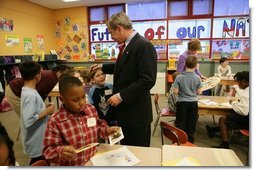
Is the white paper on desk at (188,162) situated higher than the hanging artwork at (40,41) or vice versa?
the hanging artwork at (40,41)

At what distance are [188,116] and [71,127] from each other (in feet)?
5.47

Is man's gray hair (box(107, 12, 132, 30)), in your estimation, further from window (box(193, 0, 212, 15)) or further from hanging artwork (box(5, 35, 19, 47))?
window (box(193, 0, 212, 15))

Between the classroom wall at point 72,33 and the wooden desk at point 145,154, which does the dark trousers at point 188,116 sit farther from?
the classroom wall at point 72,33

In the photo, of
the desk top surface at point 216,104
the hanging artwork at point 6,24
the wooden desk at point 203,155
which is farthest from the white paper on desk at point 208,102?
the hanging artwork at point 6,24

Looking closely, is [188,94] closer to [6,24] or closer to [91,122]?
[91,122]

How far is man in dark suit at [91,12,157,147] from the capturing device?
1317 mm

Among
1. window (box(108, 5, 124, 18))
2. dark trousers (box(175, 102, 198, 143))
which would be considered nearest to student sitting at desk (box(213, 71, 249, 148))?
dark trousers (box(175, 102, 198, 143))

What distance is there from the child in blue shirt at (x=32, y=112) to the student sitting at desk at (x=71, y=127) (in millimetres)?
568

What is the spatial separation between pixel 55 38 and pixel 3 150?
609 centimetres

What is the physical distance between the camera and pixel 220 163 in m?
0.98

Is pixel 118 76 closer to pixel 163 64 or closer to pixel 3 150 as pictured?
pixel 3 150

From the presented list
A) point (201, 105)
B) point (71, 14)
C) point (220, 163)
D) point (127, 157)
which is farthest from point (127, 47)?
point (71, 14)

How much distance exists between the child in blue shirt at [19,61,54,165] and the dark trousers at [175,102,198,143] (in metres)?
1.42

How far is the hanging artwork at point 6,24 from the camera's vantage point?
4461mm
